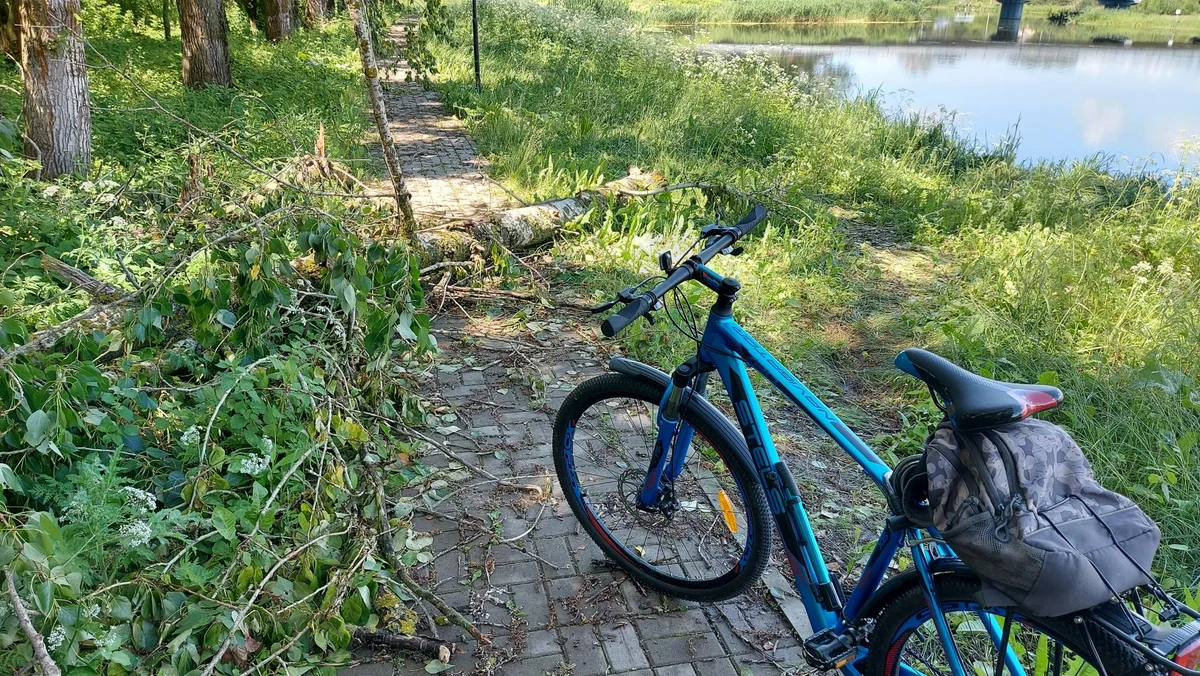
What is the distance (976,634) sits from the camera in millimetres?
2311

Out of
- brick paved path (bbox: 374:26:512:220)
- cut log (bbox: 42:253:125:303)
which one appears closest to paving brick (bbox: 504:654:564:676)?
cut log (bbox: 42:253:125:303)

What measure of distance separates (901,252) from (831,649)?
16.9ft

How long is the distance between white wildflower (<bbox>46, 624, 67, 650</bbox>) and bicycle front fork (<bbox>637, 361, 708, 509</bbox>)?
5.61 feet

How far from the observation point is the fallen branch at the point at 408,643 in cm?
252

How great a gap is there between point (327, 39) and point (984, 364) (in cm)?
1533

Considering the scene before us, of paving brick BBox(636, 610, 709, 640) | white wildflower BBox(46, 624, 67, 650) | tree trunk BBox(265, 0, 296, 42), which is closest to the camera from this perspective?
white wildflower BBox(46, 624, 67, 650)

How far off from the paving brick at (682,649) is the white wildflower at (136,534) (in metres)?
1.59

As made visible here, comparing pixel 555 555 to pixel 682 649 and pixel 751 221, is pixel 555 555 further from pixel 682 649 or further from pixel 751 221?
pixel 751 221

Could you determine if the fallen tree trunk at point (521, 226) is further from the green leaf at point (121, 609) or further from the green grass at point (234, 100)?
the green leaf at point (121, 609)

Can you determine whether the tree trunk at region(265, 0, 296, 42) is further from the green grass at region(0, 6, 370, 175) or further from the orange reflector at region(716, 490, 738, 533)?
the orange reflector at region(716, 490, 738, 533)

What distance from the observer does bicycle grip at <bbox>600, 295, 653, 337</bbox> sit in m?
1.99

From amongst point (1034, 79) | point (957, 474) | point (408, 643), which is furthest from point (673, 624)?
point (1034, 79)

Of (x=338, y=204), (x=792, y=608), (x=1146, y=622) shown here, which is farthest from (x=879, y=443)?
(x=338, y=204)

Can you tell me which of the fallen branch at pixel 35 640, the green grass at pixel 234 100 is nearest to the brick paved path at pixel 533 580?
the fallen branch at pixel 35 640
